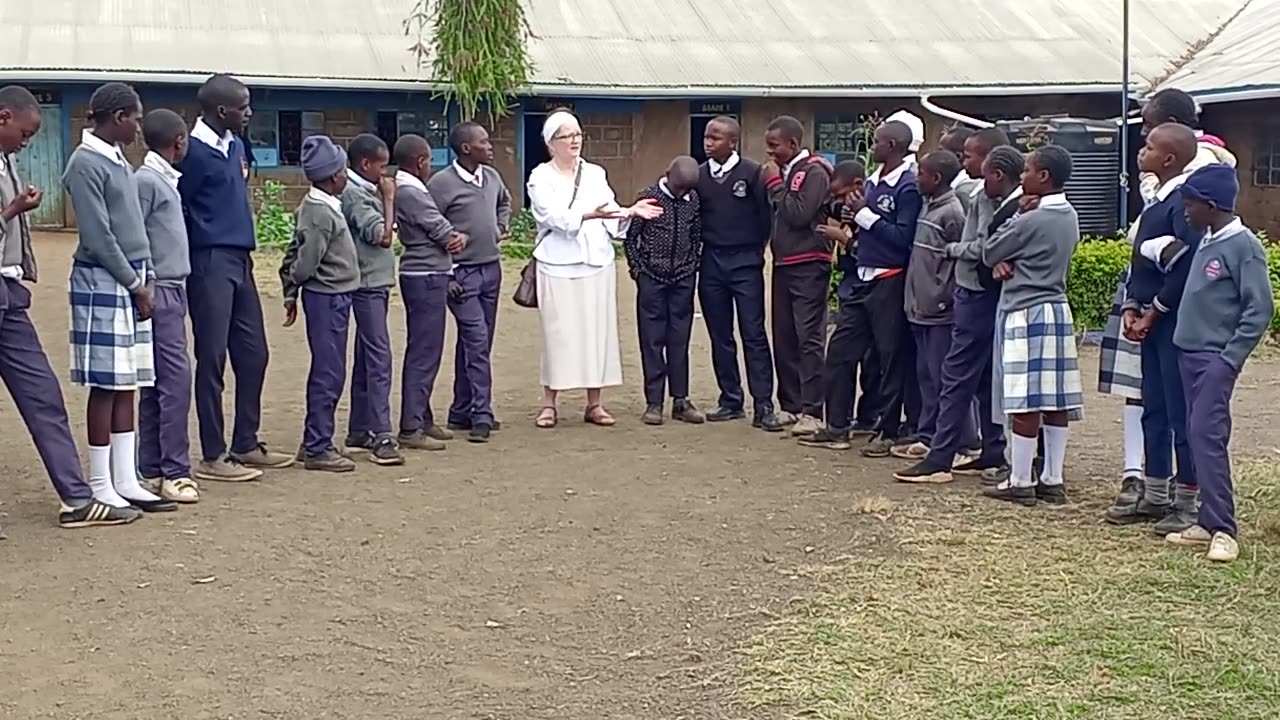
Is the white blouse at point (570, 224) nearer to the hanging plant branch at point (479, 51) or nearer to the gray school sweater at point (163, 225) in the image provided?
the gray school sweater at point (163, 225)

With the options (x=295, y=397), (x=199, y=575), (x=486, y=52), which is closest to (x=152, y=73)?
(x=486, y=52)

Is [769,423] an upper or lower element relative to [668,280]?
lower

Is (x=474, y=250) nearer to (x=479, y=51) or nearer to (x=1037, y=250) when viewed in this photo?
(x=1037, y=250)

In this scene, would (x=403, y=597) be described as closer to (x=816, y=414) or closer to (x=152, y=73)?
(x=816, y=414)

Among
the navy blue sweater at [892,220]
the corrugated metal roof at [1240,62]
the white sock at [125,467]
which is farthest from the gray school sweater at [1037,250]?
the corrugated metal roof at [1240,62]

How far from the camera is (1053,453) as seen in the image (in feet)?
23.1

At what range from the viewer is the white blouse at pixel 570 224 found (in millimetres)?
8797

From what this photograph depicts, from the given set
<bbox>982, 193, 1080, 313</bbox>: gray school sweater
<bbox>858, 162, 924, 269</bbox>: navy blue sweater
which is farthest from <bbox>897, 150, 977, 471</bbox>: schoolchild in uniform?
<bbox>982, 193, 1080, 313</bbox>: gray school sweater

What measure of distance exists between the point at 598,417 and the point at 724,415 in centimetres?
76

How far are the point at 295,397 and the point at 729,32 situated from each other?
50.6 ft

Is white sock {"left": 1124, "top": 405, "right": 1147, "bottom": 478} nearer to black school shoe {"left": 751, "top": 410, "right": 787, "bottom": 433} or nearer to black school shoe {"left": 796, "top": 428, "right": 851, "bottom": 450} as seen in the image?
black school shoe {"left": 796, "top": 428, "right": 851, "bottom": 450}

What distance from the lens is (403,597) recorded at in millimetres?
5648

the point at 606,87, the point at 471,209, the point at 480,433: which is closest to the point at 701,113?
the point at 606,87

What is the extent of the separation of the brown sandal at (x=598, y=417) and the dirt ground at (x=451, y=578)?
0.24 meters
